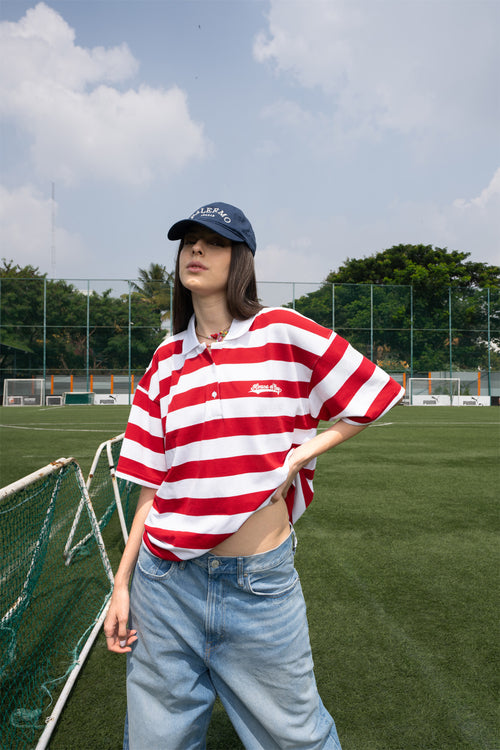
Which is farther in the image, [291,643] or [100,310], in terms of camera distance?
[100,310]

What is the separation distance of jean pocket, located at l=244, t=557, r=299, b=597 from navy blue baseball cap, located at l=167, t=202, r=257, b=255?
2.80 ft

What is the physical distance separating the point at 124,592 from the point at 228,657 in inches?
13.0

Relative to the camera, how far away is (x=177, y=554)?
1.34 metres

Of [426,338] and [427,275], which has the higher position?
[427,275]

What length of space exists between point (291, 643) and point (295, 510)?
340 millimetres

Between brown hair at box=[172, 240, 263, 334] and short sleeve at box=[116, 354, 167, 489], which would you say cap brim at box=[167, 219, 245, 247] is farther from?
short sleeve at box=[116, 354, 167, 489]

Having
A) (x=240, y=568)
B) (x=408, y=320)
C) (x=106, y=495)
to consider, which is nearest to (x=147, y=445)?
(x=240, y=568)

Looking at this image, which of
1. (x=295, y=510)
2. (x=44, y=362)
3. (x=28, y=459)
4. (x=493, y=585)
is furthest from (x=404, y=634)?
(x=44, y=362)

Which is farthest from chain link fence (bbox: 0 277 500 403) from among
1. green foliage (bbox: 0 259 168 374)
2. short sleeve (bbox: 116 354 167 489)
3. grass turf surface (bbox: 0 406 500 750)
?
short sleeve (bbox: 116 354 167 489)

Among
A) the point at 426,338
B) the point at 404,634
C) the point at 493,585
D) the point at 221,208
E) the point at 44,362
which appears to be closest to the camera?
the point at 221,208

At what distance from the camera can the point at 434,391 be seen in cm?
3250

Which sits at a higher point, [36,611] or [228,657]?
[228,657]

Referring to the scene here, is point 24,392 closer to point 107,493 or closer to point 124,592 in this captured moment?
point 107,493

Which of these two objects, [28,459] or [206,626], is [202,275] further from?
[28,459]
